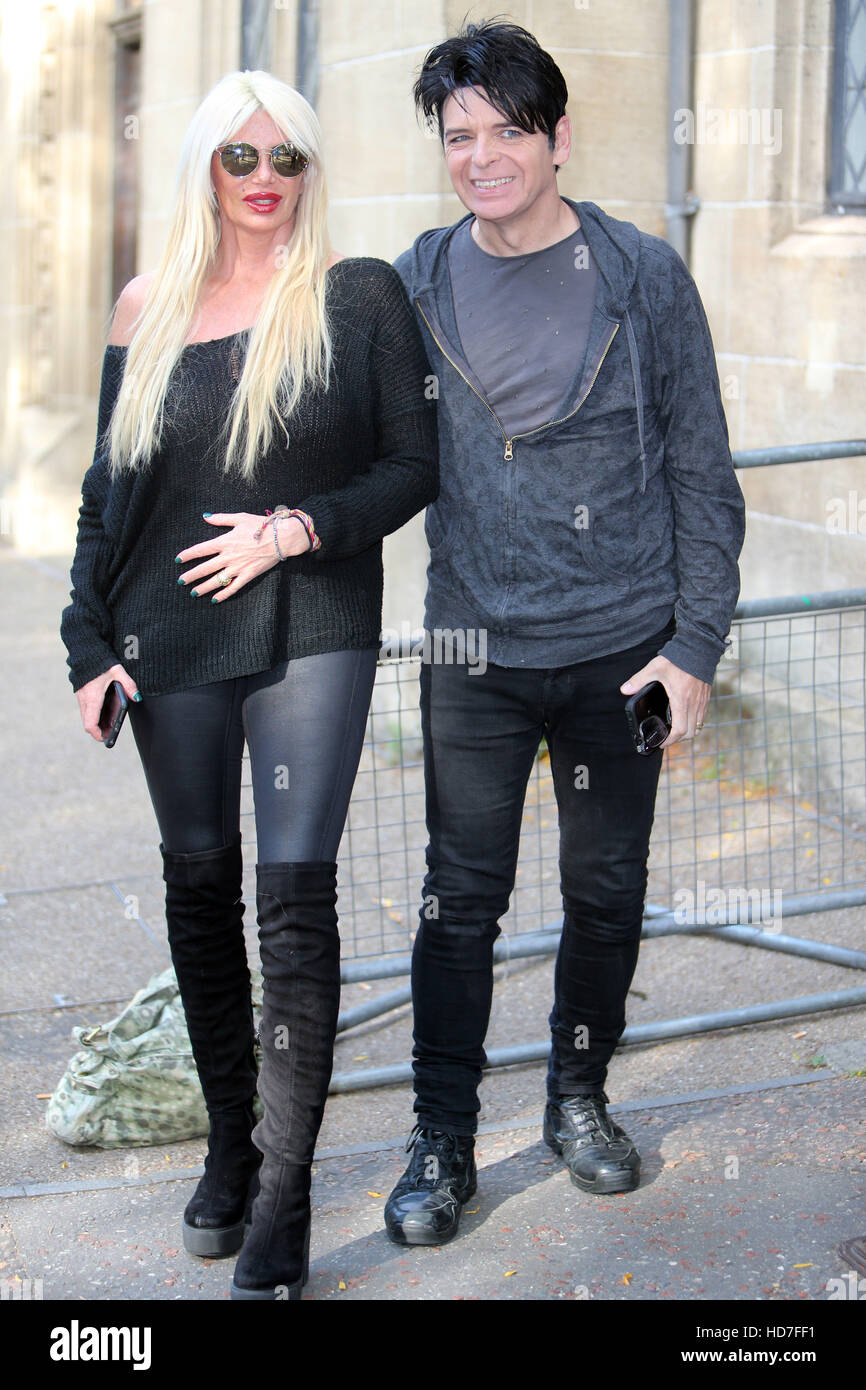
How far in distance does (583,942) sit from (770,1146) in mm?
690

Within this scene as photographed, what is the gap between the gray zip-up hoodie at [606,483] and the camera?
10.2 ft

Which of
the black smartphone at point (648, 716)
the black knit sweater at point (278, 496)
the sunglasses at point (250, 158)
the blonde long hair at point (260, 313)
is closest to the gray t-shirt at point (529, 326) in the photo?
the black knit sweater at point (278, 496)

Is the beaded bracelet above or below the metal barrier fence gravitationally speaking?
above

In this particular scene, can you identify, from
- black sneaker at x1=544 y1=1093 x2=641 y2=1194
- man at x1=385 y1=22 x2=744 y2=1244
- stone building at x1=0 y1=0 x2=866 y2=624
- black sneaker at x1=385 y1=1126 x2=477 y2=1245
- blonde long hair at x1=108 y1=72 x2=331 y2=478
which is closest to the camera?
blonde long hair at x1=108 y1=72 x2=331 y2=478

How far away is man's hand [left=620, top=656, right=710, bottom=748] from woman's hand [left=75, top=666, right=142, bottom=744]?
94 cm

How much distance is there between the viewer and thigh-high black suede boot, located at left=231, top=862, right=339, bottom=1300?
2941 millimetres

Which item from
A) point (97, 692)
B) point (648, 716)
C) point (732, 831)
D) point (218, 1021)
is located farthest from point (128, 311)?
point (732, 831)

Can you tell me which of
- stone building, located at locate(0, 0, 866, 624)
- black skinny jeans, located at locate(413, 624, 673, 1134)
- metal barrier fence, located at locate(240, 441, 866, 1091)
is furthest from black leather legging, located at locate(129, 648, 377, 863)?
stone building, located at locate(0, 0, 866, 624)

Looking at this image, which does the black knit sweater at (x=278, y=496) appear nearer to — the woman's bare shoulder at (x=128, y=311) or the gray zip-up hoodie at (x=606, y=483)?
the woman's bare shoulder at (x=128, y=311)

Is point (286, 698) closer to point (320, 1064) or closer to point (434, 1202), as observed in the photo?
point (320, 1064)

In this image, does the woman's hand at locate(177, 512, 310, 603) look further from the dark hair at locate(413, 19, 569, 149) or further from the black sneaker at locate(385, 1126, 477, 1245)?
the black sneaker at locate(385, 1126, 477, 1245)

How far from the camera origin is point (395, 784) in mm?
6512

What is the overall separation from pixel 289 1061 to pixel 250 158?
1.60m

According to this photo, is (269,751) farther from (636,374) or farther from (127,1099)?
(127,1099)
